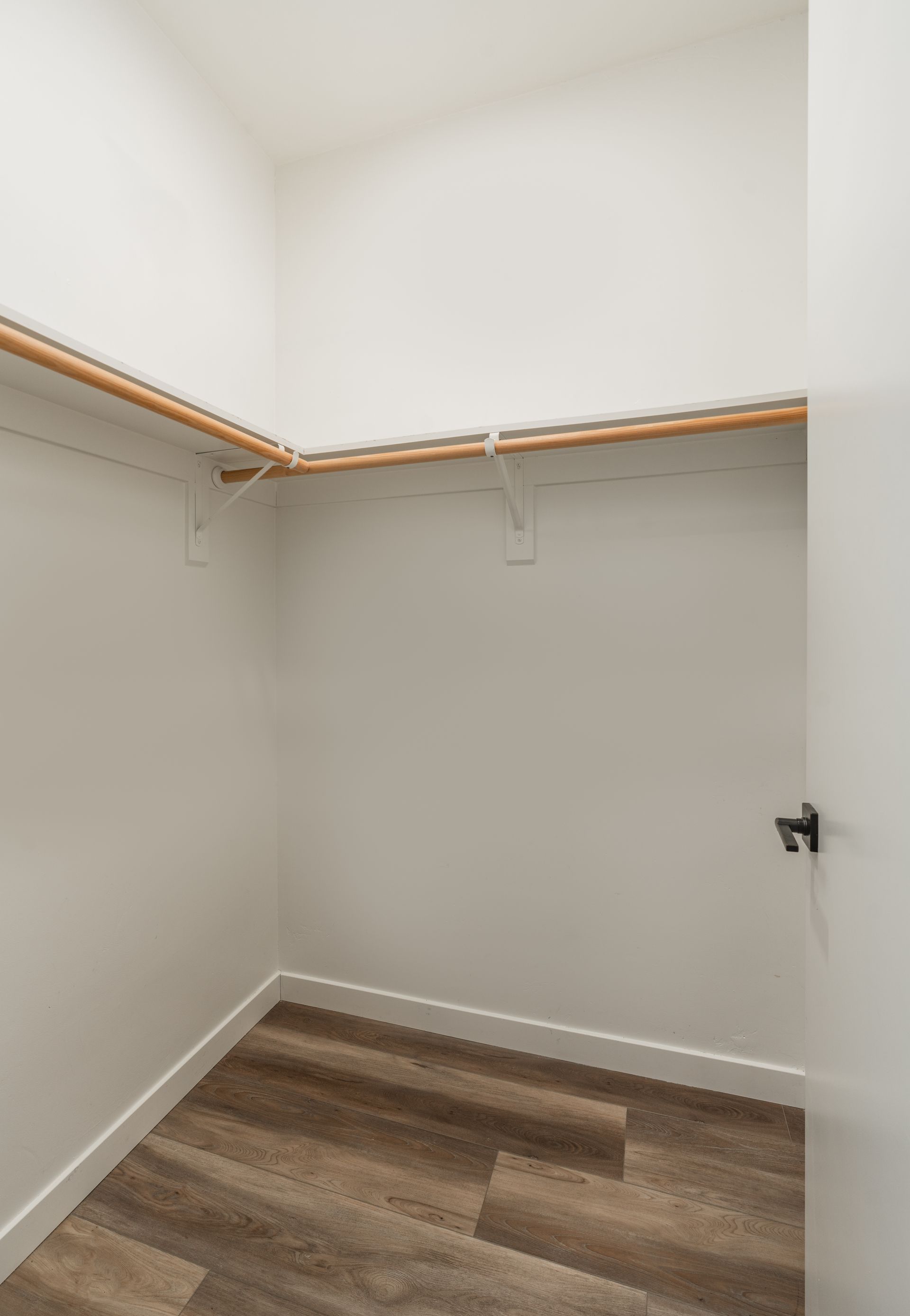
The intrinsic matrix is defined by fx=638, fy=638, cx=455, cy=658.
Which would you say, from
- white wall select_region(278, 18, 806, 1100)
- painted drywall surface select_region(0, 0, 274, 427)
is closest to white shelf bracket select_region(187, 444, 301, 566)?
painted drywall surface select_region(0, 0, 274, 427)

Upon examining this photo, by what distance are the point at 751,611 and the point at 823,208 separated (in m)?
0.98

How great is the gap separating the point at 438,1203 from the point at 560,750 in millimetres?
1097

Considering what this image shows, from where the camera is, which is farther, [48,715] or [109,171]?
[109,171]

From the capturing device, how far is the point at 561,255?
1820 millimetres

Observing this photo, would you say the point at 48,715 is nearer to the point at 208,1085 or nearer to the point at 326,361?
the point at 208,1085

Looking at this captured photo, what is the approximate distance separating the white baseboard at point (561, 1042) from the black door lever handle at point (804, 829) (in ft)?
3.60

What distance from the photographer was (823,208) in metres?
0.89

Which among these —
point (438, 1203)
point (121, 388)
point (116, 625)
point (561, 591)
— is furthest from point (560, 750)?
point (121, 388)

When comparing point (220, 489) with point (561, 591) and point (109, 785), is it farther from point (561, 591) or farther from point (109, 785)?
point (561, 591)

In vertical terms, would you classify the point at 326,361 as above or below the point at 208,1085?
above

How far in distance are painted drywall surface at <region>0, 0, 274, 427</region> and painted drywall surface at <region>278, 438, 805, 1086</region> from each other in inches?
22.6

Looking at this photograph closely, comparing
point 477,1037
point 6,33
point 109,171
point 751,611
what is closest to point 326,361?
point 109,171

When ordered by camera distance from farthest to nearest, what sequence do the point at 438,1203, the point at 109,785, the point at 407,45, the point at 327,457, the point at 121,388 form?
the point at 327,457 < the point at 407,45 < the point at 109,785 < the point at 438,1203 < the point at 121,388

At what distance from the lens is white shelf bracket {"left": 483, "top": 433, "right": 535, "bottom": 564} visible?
184cm
